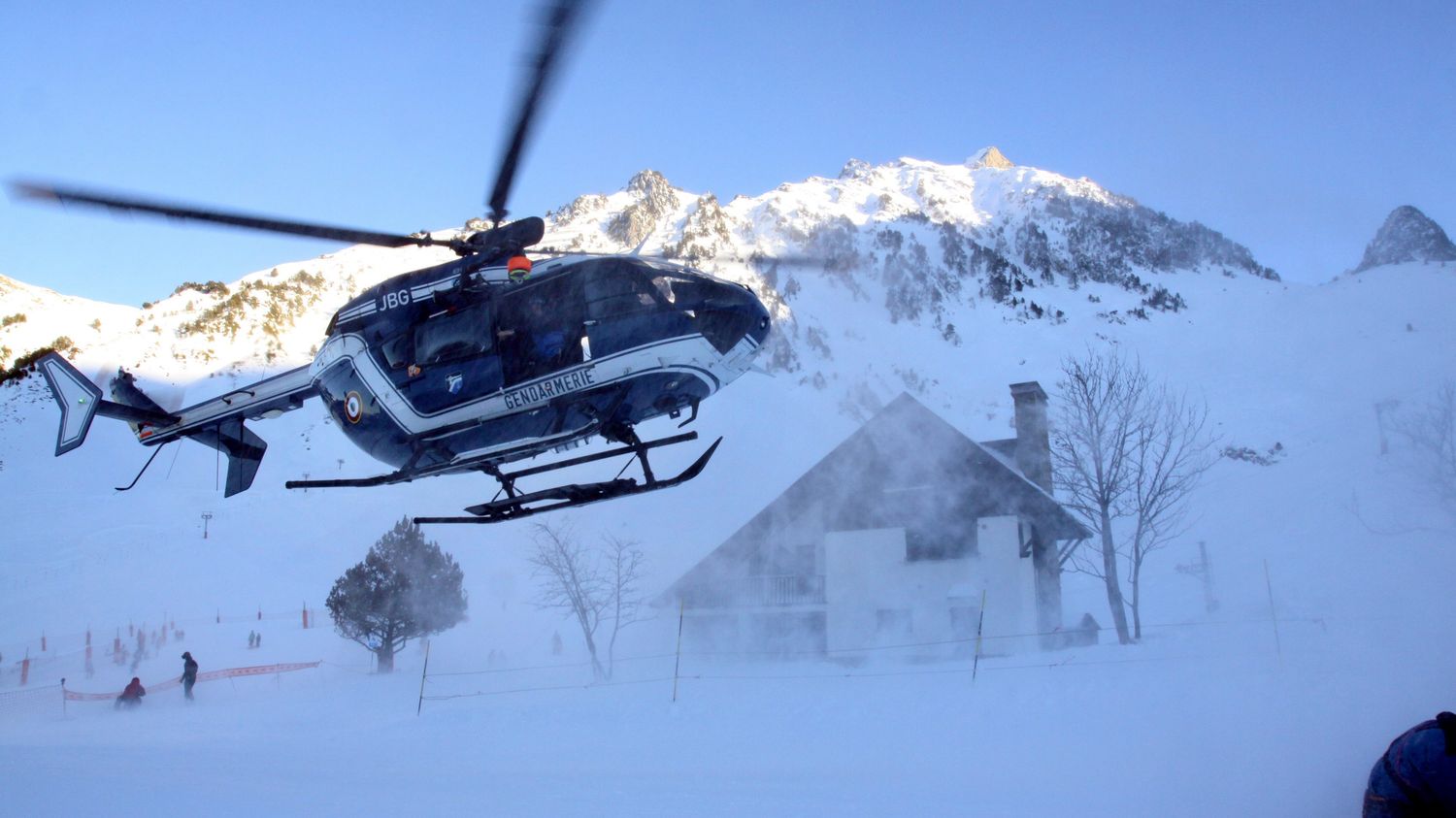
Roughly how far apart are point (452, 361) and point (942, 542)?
14553 mm

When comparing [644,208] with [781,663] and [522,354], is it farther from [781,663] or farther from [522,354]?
[522,354]

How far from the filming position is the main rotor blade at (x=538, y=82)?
4836mm

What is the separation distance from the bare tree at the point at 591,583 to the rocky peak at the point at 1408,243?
74003 mm

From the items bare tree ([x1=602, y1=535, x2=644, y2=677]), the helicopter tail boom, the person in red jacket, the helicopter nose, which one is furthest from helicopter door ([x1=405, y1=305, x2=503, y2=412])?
bare tree ([x1=602, y1=535, x2=644, y2=677])

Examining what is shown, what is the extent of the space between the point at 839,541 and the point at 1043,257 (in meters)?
66.7

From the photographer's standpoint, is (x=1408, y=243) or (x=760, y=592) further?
(x=1408, y=243)

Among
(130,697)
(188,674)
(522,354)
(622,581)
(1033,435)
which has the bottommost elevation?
(130,697)

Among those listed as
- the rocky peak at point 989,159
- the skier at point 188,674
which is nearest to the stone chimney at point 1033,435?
the skier at point 188,674

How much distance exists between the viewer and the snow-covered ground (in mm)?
9297

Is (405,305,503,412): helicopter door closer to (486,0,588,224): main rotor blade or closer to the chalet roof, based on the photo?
(486,0,588,224): main rotor blade

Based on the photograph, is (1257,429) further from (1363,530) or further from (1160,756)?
(1160,756)

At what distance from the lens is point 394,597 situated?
2284 centimetres

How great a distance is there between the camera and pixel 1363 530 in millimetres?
29594

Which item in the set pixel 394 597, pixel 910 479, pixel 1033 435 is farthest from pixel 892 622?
pixel 394 597
